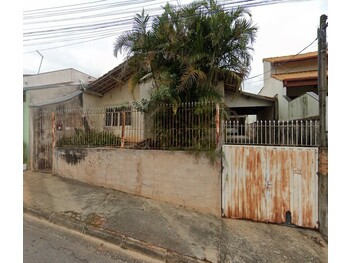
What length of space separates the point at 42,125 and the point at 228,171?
6670 mm

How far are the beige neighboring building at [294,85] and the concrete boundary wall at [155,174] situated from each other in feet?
12.7

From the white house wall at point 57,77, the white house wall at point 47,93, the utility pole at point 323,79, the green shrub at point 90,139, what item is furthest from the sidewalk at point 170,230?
the white house wall at point 57,77

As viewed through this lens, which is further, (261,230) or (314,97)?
(314,97)

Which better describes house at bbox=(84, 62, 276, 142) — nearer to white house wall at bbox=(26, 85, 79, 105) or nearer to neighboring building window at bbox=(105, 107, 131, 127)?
white house wall at bbox=(26, 85, 79, 105)

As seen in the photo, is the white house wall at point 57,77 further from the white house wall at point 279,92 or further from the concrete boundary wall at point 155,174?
the white house wall at point 279,92

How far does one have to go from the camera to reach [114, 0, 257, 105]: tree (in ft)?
16.8

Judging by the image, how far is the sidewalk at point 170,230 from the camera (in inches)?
127

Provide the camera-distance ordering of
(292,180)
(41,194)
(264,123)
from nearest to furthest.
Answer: (292,180), (264,123), (41,194)

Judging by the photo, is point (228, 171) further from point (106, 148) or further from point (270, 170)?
point (106, 148)

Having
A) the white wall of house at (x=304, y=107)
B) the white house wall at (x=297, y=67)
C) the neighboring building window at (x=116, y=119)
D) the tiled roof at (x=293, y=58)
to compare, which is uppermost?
the tiled roof at (x=293, y=58)

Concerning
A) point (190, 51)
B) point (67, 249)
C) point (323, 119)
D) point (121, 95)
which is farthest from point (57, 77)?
point (323, 119)

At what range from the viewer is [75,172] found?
612 centimetres

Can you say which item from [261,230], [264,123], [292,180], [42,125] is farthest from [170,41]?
[42,125]

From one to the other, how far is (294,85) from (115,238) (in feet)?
29.0
